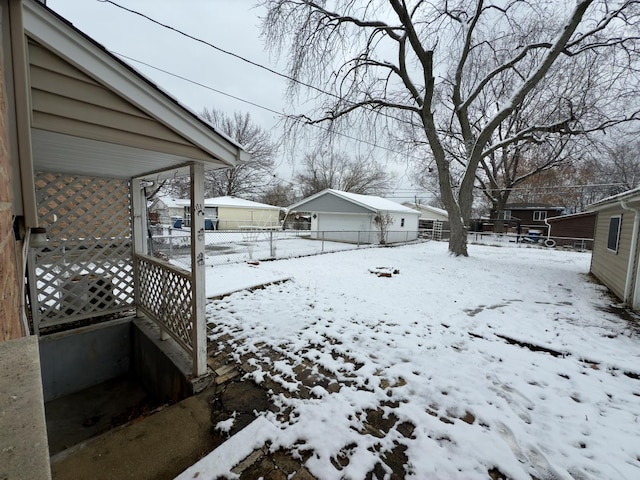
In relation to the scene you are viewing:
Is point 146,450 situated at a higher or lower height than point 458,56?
lower

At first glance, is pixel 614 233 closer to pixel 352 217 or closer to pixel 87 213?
pixel 87 213

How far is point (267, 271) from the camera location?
7562 mm

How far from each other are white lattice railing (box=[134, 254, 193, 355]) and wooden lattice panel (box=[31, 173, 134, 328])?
438 millimetres

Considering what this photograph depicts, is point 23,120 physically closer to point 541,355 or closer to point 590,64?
point 541,355

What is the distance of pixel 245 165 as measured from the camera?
28625 millimetres

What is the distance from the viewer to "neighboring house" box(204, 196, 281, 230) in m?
22.9

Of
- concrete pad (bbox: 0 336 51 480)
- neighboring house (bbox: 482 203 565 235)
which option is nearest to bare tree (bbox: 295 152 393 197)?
neighboring house (bbox: 482 203 565 235)

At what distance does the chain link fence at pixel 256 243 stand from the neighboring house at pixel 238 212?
14.6ft

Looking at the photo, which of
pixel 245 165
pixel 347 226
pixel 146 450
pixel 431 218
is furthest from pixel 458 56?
pixel 431 218

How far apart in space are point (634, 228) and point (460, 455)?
6168 mm

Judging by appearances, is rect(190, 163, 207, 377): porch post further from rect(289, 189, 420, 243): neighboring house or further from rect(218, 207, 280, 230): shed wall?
rect(218, 207, 280, 230): shed wall

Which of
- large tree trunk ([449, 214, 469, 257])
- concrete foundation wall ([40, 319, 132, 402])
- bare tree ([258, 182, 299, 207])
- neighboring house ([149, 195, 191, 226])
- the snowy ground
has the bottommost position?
concrete foundation wall ([40, 319, 132, 402])

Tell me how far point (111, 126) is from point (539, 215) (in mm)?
38100

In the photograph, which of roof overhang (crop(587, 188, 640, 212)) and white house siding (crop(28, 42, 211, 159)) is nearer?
white house siding (crop(28, 42, 211, 159))
